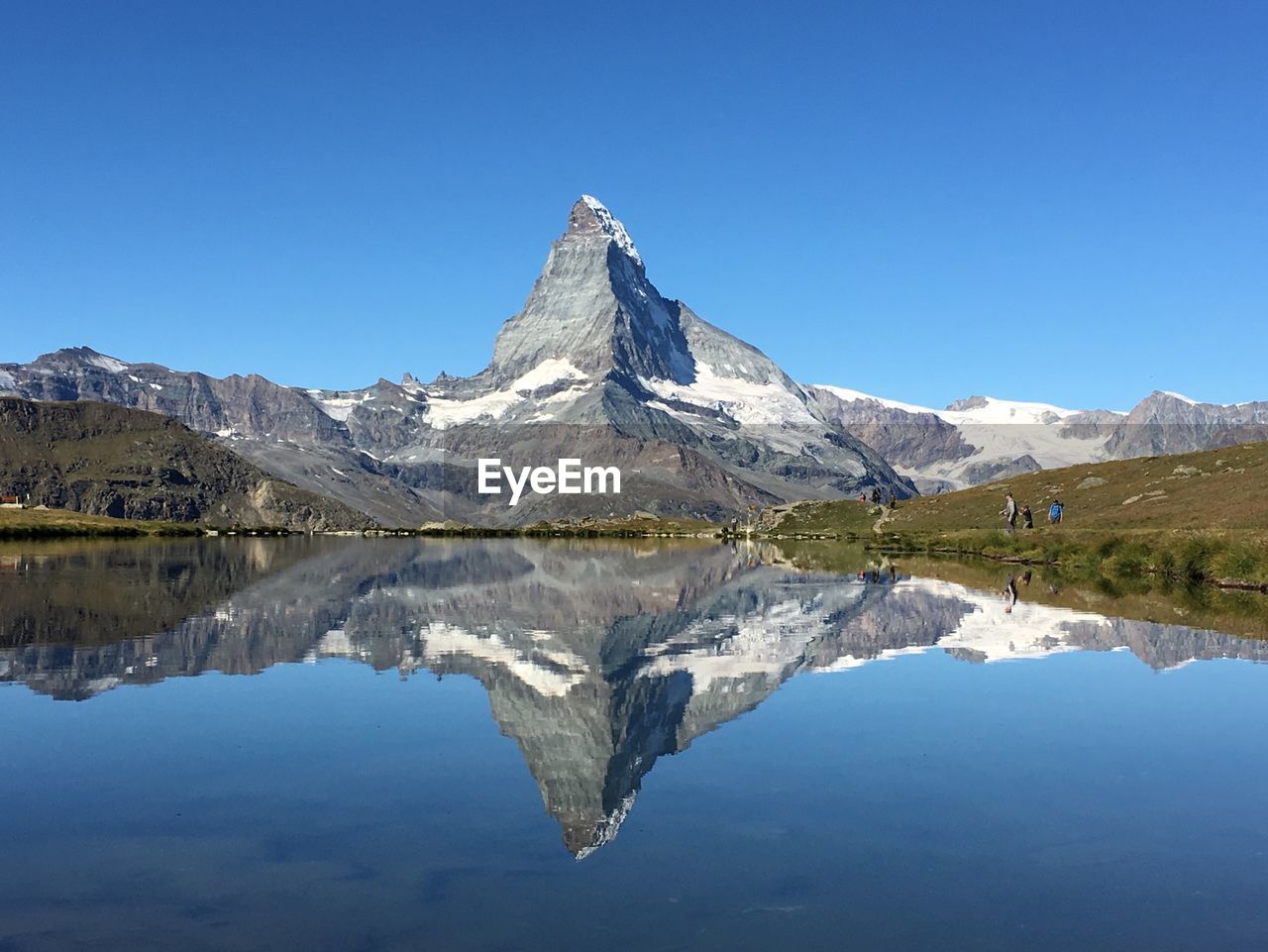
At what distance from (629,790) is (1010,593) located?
38894 millimetres

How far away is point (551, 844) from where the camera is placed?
571 inches

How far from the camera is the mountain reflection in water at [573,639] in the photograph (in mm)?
21516

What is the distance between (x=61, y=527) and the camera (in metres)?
157

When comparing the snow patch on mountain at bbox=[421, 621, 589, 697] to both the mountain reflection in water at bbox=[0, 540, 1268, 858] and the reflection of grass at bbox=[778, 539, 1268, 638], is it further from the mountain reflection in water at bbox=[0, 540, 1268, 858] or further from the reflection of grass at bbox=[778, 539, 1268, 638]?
the reflection of grass at bbox=[778, 539, 1268, 638]

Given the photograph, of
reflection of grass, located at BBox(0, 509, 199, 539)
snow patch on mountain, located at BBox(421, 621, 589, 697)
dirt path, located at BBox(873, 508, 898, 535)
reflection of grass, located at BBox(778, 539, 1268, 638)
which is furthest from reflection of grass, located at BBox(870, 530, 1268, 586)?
reflection of grass, located at BBox(0, 509, 199, 539)

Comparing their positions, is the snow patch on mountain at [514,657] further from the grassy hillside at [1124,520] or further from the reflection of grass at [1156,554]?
the grassy hillside at [1124,520]

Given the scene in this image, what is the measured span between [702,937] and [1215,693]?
1859 cm

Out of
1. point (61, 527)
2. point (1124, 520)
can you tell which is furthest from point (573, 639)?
point (61, 527)

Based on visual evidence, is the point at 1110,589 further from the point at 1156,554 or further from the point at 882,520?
the point at 882,520

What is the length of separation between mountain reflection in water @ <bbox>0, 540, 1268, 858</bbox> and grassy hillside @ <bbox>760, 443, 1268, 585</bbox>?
42.5ft

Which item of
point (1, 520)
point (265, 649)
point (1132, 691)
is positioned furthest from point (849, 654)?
point (1, 520)

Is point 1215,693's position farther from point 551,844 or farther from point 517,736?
point 551,844

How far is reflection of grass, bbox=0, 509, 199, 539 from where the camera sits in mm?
147875

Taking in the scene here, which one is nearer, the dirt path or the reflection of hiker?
the reflection of hiker
